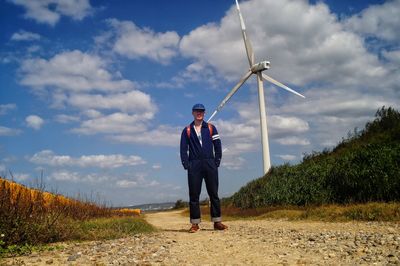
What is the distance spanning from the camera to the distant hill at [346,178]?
1425 centimetres

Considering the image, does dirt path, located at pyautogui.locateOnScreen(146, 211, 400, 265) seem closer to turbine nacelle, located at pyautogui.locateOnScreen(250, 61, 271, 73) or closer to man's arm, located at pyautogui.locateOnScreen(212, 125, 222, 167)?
man's arm, located at pyautogui.locateOnScreen(212, 125, 222, 167)

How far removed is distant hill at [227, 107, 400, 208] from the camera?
14.2 m

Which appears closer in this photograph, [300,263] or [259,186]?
[300,263]

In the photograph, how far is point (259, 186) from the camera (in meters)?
24.3

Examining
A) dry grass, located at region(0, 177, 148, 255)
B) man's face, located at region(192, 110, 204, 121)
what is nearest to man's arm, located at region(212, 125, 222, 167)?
man's face, located at region(192, 110, 204, 121)

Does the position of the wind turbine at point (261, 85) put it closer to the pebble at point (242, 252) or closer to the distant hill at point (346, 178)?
the distant hill at point (346, 178)

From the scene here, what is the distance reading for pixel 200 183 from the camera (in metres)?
9.68

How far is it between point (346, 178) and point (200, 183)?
820cm

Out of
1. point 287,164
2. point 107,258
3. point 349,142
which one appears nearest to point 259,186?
point 287,164

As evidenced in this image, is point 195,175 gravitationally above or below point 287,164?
below

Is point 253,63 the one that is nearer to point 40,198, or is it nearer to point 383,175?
point 383,175

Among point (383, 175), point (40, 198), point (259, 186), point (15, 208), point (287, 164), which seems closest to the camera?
point (15, 208)

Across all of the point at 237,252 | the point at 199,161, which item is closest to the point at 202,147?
the point at 199,161

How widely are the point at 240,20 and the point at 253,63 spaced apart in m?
3.85
